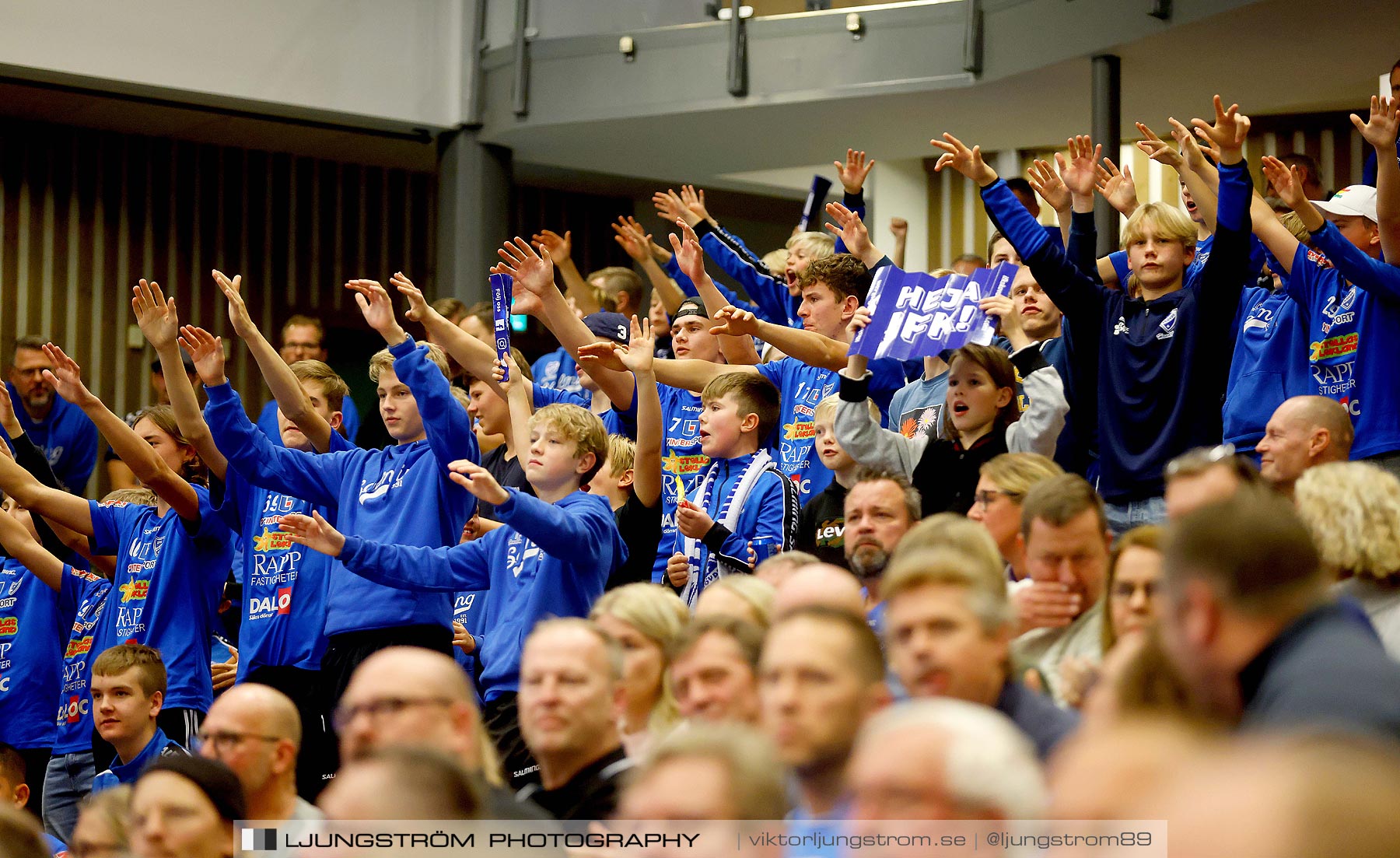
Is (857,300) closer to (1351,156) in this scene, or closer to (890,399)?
(890,399)

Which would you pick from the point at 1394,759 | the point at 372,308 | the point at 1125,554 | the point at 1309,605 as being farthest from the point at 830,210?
the point at 1394,759

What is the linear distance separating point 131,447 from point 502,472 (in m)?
1.32

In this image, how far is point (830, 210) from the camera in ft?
18.2

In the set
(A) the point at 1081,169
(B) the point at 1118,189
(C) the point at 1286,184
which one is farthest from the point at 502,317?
(C) the point at 1286,184

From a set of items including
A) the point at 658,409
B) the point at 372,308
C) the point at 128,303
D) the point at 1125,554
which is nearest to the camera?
the point at 1125,554

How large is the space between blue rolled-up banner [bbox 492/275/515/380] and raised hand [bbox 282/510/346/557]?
1245 millimetres

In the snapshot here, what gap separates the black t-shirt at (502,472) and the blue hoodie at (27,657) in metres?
1.86

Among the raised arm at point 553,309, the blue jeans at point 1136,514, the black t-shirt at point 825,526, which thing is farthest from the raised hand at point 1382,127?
the raised arm at point 553,309

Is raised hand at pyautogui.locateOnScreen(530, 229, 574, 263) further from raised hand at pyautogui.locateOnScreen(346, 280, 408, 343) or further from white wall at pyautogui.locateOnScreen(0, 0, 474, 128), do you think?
white wall at pyautogui.locateOnScreen(0, 0, 474, 128)

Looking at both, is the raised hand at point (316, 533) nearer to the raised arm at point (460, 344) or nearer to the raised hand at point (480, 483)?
the raised hand at point (480, 483)

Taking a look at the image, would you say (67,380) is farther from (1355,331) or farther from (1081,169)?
(1355,331)

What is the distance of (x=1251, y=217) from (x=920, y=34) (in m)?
3.31

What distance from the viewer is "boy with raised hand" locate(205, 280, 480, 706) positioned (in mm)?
5004

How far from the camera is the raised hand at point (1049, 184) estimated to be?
545cm
